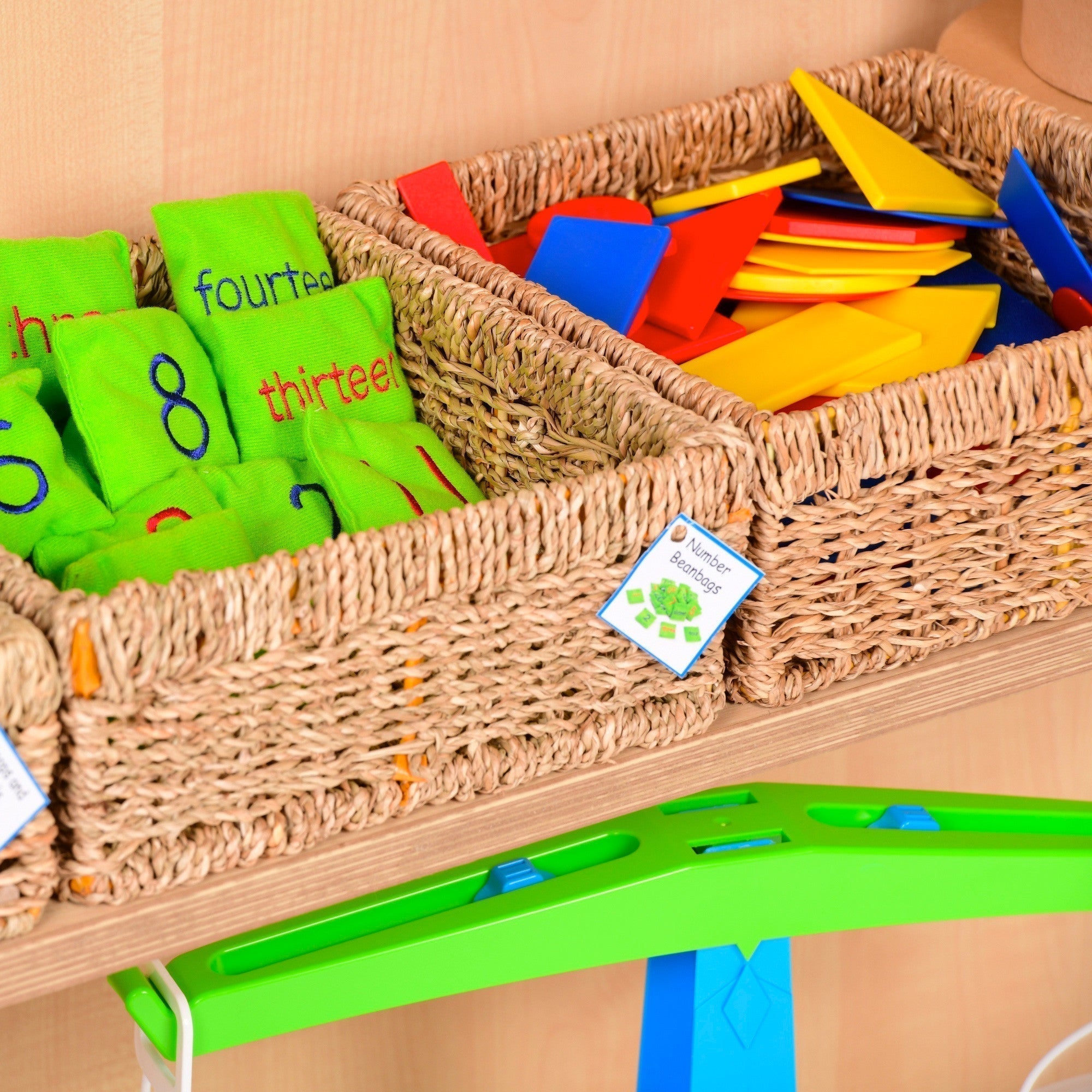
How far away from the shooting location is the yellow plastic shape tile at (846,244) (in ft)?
3.71

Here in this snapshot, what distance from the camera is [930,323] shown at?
107cm

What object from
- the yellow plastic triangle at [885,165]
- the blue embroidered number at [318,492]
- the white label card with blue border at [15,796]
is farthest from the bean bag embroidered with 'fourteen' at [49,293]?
the yellow plastic triangle at [885,165]

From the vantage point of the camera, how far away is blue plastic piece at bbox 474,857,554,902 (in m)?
0.79

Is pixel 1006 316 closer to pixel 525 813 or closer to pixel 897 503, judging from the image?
pixel 897 503

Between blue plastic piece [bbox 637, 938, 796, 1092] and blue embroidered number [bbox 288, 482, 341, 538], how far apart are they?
353 mm

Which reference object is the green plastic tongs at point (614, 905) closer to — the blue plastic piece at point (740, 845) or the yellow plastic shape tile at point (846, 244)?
the blue plastic piece at point (740, 845)

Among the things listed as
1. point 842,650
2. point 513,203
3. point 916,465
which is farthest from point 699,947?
point 513,203

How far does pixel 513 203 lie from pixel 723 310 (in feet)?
0.71

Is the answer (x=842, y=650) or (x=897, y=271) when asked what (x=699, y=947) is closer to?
(x=842, y=650)

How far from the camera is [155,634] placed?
0.64 metres

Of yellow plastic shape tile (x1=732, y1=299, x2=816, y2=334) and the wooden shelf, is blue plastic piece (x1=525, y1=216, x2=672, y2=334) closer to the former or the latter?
yellow plastic shape tile (x1=732, y1=299, x2=816, y2=334)

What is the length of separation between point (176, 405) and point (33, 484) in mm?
125

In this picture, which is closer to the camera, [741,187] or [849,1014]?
[741,187]

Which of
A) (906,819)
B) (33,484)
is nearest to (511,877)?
(906,819)
